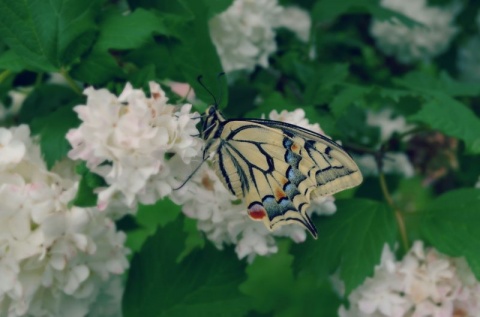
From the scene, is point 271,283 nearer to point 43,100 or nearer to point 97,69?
point 43,100

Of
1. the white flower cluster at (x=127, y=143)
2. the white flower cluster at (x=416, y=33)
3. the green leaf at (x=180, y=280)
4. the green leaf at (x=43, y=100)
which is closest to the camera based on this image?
the white flower cluster at (x=127, y=143)

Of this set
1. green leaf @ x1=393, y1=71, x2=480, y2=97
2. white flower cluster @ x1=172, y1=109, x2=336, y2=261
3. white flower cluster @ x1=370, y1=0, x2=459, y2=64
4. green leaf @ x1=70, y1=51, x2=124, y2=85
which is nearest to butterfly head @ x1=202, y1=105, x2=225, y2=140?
white flower cluster @ x1=172, y1=109, x2=336, y2=261

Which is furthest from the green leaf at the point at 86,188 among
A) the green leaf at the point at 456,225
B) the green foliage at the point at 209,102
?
the green leaf at the point at 456,225

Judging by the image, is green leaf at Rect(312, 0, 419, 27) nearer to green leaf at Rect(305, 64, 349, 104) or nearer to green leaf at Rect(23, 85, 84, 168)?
green leaf at Rect(305, 64, 349, 104)

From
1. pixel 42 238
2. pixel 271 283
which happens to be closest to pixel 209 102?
pixel 42 238

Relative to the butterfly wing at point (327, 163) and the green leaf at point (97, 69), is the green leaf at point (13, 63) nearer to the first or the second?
the green leaf at point (97, 69)

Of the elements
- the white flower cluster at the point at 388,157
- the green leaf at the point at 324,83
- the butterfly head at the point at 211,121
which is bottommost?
the white flower cluster at the point at 388,157

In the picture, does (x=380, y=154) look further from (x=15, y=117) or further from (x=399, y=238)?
(x=15, y=117)

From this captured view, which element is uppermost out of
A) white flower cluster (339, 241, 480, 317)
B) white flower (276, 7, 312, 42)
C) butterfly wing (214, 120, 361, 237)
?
butterfly wing (214, 120, 361, 237)
